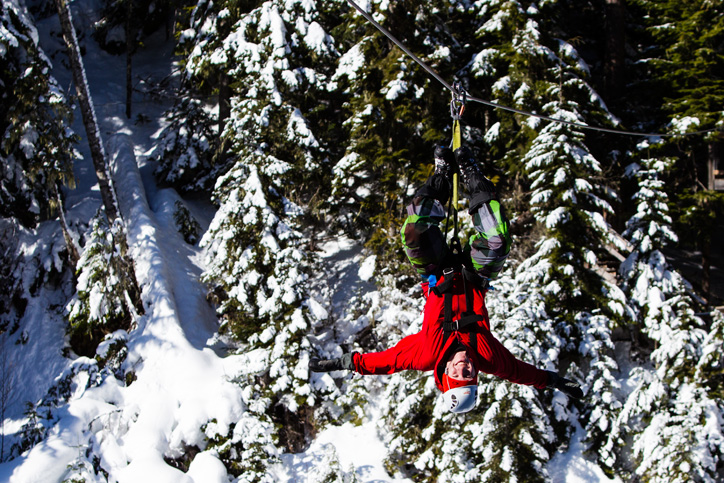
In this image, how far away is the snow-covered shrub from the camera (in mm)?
9688

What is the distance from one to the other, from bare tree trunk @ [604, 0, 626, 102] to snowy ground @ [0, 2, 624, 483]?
7.72m

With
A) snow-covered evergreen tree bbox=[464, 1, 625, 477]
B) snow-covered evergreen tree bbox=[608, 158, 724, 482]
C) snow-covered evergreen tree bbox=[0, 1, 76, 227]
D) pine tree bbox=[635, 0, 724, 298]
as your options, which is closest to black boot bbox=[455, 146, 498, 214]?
snow-covered evergreen tree bbox=[464, 1, 625, 477]

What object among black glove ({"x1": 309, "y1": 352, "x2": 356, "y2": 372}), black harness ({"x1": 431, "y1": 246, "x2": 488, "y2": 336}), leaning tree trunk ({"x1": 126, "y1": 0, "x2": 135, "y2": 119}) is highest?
leaning tree trunk ({"x1": 126, "y1": 0, "x2": 135, "y2": 119})

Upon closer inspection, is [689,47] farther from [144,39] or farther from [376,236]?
[144,39]

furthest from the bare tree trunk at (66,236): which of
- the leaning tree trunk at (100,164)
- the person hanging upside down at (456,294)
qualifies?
the person hanging upside down at (456,294)

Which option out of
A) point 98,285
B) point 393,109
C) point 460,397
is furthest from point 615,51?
point 98,285

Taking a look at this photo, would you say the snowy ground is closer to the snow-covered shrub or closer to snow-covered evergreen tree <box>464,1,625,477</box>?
the snow-covered shrub

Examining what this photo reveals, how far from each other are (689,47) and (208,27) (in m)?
11.3

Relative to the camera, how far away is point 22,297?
36.6 ft

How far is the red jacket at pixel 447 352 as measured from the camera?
410 cm

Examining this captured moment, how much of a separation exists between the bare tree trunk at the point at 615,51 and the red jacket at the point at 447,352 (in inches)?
427

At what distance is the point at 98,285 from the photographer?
9.75 metres

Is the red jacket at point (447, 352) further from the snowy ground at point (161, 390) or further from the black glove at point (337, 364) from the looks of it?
the snowy ground at point (161, 390)

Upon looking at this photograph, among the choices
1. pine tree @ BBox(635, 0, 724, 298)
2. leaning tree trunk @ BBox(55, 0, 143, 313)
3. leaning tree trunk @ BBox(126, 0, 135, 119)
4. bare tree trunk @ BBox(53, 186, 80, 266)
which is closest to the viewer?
leaning tree trunk @ BBox(55, 0, 143, 313)
